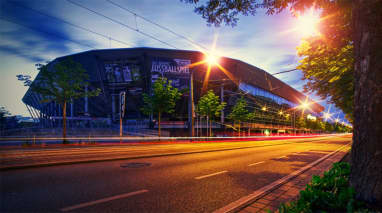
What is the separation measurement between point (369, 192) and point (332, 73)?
795cm

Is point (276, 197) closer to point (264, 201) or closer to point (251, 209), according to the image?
point (264, 201)

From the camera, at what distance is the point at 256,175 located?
266 inches

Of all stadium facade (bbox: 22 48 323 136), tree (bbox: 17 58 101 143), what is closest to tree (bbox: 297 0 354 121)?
tree (bbox: 17 58 101 143)

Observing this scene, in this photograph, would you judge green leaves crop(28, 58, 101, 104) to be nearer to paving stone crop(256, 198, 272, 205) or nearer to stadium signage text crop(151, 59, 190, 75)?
paving stone crop(256, 198, 272, 205)

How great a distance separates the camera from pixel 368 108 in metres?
3.28

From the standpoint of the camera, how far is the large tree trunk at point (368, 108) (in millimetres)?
3182

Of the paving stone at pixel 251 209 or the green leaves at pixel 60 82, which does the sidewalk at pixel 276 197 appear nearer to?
the paving stone at pixel 251 209

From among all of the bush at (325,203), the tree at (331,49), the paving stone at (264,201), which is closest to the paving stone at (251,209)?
the paving stone at (264,201)

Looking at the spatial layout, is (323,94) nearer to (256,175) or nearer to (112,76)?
(256,175)

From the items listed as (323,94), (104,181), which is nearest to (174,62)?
(323,94)

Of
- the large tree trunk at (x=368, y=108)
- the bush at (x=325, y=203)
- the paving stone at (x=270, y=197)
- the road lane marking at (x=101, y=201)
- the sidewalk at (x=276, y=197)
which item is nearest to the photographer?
the bush at (x=325, y=203)

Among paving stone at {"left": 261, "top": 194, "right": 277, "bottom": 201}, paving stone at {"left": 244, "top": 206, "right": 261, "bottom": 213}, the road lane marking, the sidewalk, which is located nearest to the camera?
the road lane marking

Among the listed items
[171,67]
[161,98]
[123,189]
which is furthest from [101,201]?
[171,67]

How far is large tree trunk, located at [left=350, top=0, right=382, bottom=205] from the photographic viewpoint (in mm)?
3182
